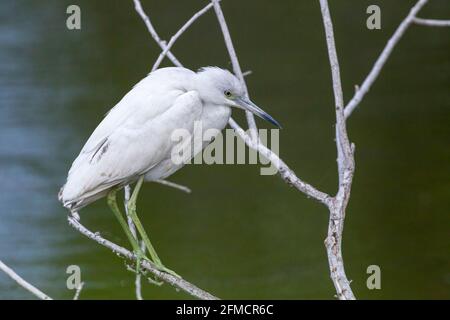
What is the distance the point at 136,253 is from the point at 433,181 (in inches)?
113

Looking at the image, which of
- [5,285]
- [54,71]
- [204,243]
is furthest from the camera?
[54,71]

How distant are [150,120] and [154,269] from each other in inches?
16.5

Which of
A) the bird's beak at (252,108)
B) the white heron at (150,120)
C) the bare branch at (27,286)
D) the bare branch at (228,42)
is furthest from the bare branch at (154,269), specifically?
the bird's beak at (252,108)

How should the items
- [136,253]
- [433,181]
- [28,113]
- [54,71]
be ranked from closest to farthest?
[136,253] → [433,181] → [28,113] → [54,71]

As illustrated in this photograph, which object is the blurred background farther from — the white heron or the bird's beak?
the bird's beak

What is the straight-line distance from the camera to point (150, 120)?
249 cm

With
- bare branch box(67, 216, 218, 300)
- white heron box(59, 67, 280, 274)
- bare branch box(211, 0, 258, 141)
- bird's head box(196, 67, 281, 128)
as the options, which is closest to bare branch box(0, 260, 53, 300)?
bare branch box(67, 216, 218, 300)

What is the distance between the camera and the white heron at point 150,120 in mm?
2443

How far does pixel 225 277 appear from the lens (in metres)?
4.33

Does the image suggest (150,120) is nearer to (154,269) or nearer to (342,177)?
(154,269)

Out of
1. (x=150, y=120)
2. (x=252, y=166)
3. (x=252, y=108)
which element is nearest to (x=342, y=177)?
(x=252, y=108)

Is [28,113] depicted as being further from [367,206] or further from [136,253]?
[136,253]
